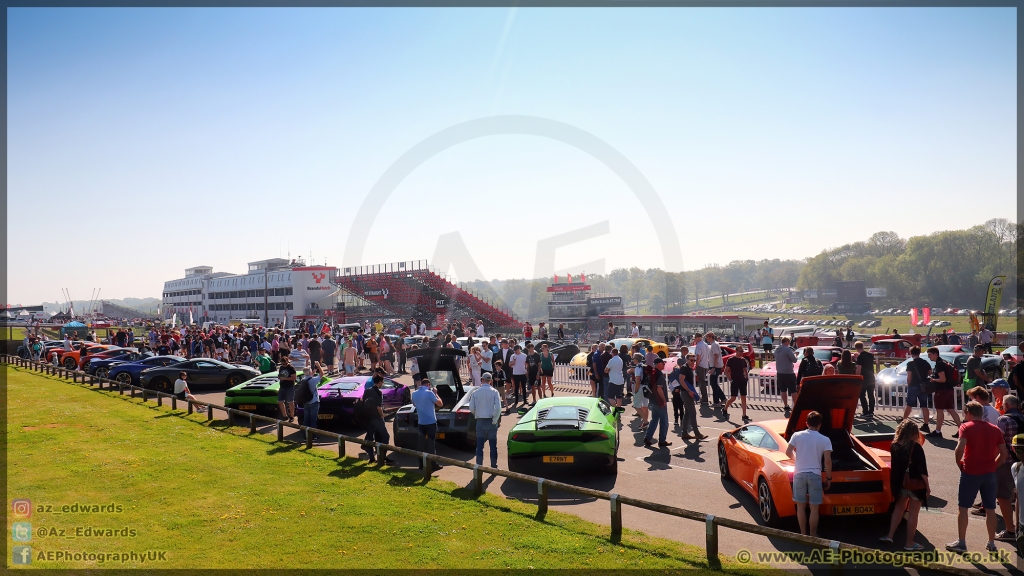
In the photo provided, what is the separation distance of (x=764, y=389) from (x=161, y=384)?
63.9 feet

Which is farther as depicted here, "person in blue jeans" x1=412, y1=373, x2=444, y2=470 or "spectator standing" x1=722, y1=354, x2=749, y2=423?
"spectator standing" x1=722, y1=354, x2=749, y2=423

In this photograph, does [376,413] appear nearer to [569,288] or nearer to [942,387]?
[942,387]

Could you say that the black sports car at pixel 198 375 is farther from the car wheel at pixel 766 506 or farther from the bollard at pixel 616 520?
the car wheel at pixel 766 506

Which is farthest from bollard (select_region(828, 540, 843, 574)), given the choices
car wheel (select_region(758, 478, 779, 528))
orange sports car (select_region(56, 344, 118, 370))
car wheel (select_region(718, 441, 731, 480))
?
orange sports car (select_region(56, 344, 118, 370))

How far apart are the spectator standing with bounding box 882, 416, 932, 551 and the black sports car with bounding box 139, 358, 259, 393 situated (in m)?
20.6

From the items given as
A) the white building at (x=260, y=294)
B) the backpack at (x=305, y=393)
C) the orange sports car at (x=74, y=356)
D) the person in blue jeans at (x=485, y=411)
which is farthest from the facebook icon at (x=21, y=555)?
the white building at (x=260, y=294)

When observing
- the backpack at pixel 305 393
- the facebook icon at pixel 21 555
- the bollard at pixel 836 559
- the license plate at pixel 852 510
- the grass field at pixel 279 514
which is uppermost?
the backpack at pixel 305 393

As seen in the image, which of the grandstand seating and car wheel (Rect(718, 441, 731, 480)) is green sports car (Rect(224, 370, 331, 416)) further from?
the grandstand seating

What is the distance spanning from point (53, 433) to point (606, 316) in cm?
3720

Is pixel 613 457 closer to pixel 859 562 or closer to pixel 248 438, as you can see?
pixel 859 562

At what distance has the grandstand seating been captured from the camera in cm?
5550

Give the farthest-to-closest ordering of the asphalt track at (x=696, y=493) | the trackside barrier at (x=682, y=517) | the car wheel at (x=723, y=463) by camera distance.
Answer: the car wheel at (x=723, y=463) < the asphalt track at (x=696, y=493) < the trackside barrier at (x=682, y=517)

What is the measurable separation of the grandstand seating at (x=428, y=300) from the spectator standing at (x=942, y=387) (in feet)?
132

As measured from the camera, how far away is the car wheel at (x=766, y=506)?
25.0ft
